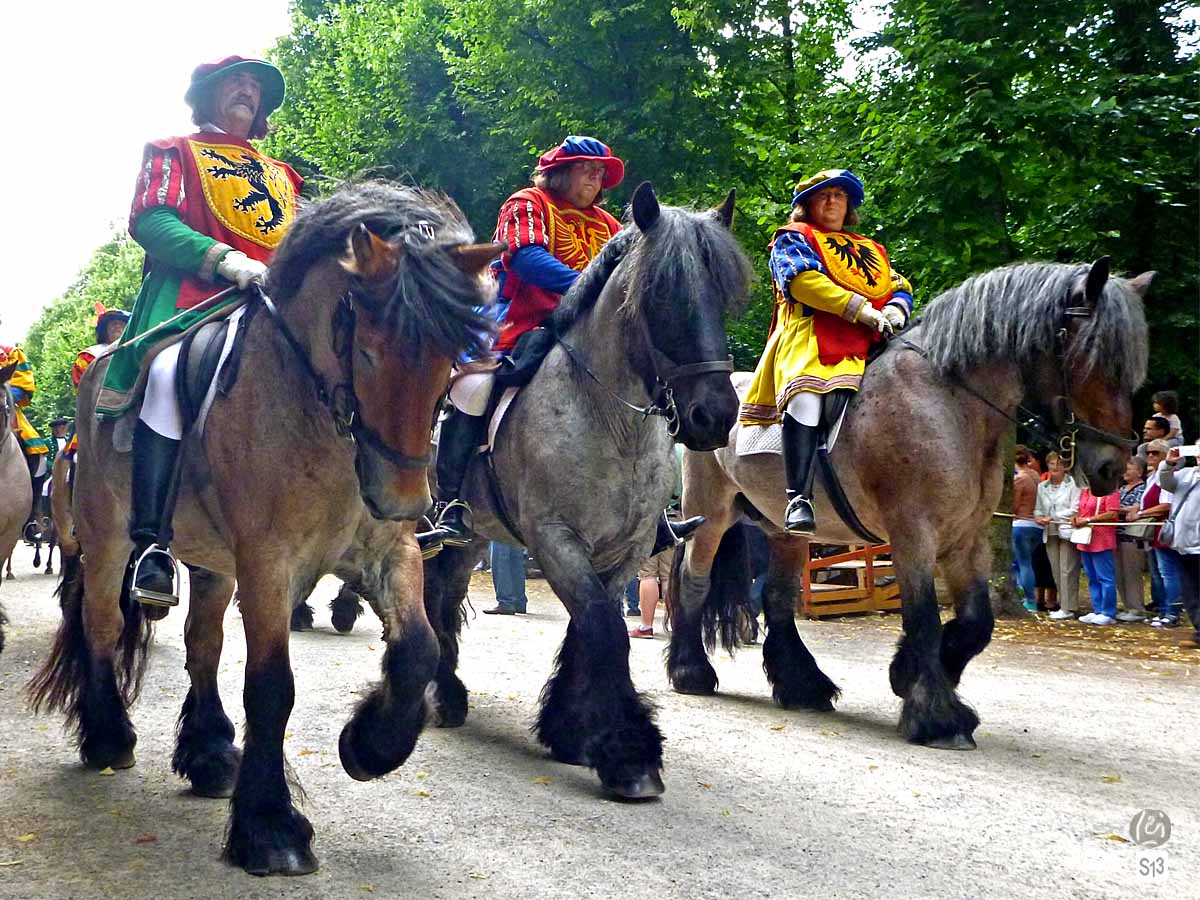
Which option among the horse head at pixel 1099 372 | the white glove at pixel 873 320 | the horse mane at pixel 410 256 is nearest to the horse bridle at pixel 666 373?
the horse mane at pixel 410 256

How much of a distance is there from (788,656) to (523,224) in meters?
3.32

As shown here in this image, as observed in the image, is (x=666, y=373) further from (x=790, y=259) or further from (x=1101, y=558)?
(x=1101, y=558)

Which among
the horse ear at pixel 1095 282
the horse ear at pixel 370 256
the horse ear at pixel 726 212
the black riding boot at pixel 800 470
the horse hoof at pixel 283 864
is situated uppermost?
the horse ear at pixel 726 212

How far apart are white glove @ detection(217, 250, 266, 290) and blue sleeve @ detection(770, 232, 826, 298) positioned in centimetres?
354

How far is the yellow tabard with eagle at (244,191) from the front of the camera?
558 centimetres

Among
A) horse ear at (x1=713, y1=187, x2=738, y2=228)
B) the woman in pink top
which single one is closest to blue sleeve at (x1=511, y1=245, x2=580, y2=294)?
horse ear at (x1=713, y1=187, x2=738, y2=228)

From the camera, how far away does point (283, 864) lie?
4316 mm

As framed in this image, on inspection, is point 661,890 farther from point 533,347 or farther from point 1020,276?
point 1020,276

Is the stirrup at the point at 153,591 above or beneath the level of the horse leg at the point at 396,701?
above

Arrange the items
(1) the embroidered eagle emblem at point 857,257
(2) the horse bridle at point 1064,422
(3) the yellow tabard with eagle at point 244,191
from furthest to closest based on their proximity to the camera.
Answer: (1) the embroidered eagle emblem at point 857,257, (2) the horse bridle at point 1064,422, (3) the yellow tabard with eagle at point 244,191

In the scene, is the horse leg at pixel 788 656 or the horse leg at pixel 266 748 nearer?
the horse leg at pixel 266 748

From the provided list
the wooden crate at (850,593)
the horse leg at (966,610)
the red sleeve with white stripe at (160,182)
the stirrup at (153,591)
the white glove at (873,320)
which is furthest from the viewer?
the wooden crate at (850,593)

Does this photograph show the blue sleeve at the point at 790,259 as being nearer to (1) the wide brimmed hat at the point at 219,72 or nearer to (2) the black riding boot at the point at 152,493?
(1) the wide brimmed hat at the point at 219,72

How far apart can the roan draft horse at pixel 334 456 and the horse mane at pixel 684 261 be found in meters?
1.16
